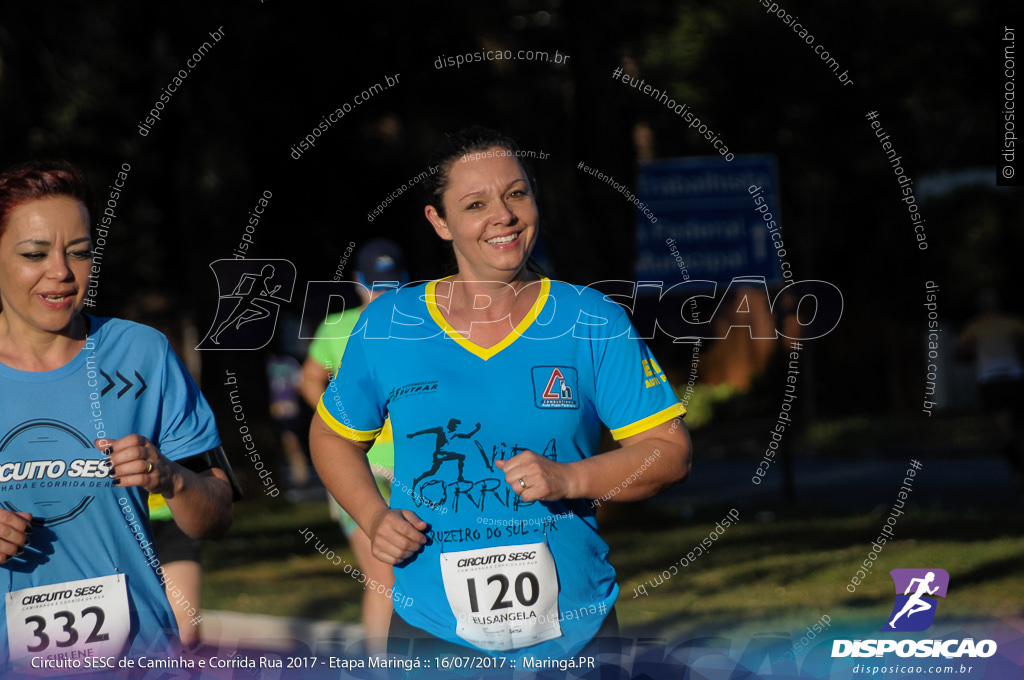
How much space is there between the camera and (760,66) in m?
20.5

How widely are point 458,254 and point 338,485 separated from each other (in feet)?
2.09

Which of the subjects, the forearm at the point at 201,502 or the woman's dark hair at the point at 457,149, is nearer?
the forearm at the point at 201,502

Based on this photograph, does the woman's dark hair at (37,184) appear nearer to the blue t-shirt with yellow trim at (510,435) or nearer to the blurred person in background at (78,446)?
the blurred person in background at (78,446)

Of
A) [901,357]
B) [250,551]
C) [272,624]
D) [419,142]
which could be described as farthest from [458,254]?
[901,357]

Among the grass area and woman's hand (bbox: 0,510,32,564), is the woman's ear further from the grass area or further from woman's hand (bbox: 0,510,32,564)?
the grass area

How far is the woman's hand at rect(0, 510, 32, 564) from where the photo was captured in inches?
106

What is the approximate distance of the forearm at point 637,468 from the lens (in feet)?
8.80

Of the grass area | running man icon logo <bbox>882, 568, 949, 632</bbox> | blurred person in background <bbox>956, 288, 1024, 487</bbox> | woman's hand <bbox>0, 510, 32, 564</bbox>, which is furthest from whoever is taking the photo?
blurred person in background <bbox>956, 288, 1024, 487</bbox>

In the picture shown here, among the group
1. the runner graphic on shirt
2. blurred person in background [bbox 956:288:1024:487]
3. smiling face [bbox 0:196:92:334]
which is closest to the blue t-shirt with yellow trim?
the runner graphic on shirt

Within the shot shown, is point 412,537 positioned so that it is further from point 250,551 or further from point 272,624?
point 250,551

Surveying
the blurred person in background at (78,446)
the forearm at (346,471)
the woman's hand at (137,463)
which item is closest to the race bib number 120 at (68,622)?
the blurred person in background at (78,446)

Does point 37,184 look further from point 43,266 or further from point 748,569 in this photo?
point 748,569

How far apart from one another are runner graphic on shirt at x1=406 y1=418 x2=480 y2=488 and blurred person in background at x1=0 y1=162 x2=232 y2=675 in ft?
1.93

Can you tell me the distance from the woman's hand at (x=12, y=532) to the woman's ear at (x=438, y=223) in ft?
3.85
